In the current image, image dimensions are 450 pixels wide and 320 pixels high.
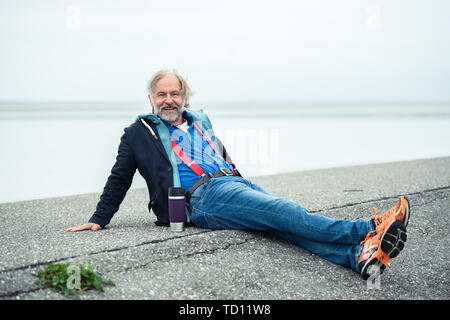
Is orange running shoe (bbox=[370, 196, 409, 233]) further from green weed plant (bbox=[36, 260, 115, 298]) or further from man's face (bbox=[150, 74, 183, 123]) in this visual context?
man's face (bbox=[150, 74, 183, 123])

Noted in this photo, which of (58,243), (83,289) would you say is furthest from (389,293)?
(58,243)

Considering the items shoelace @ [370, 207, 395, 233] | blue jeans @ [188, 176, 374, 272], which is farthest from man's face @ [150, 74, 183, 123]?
shoelace @ [370, 207, 395, 233]

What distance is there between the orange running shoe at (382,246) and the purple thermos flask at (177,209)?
4.69ft

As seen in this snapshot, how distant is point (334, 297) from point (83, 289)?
1559 mm

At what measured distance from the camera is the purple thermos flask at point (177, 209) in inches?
157

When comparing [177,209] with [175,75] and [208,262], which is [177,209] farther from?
[175,75]

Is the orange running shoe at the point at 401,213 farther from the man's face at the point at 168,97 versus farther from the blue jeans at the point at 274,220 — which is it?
the man's face at the point at 168,97

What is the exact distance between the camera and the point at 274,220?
3748mm

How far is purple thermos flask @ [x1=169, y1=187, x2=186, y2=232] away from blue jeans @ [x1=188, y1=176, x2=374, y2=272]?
13cm

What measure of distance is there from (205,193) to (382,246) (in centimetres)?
149

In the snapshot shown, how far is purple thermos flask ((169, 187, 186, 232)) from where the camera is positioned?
3.99 meters
